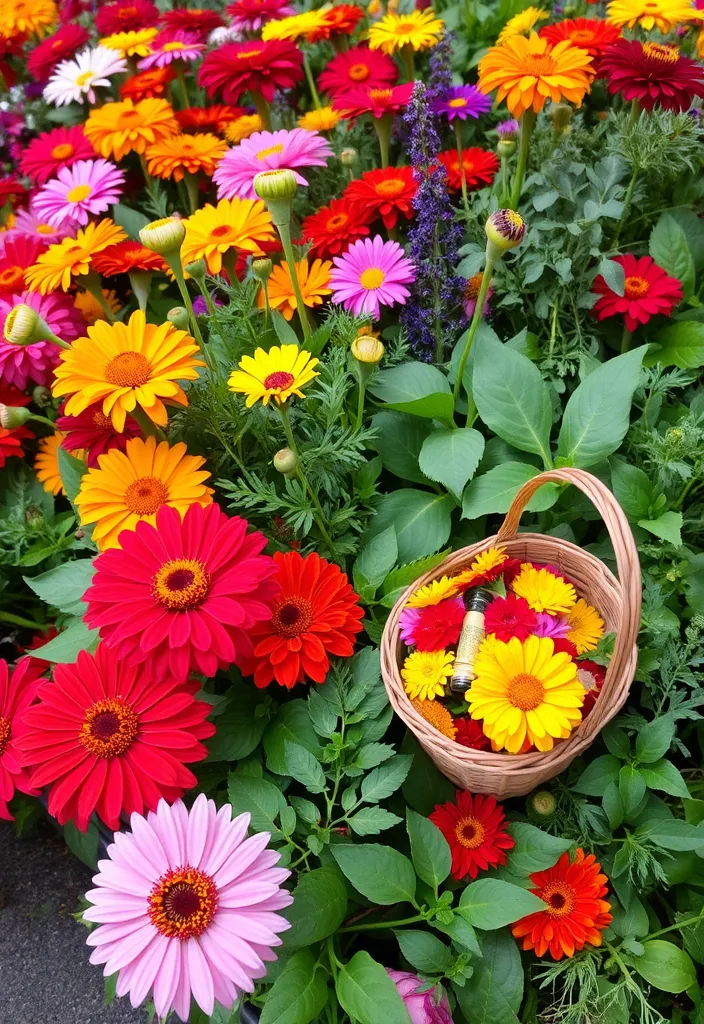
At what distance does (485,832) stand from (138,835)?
35 centimetres

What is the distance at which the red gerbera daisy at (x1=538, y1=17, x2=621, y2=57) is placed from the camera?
42.2 inches

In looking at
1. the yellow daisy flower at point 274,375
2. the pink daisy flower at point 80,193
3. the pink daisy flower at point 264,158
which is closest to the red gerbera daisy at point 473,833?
the yellow daisy flower at point 274,375

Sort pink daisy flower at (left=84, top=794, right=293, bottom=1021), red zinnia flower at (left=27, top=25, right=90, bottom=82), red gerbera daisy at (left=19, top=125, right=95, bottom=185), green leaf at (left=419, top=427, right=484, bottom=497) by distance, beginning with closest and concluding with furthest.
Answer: pink daisy flower at (left=84, top=794, right=293, bottom=1021), green leaf at (left=419, top=427, right=484, bottom=497), red gerbera daisy at (left=19, top=125, right=95, bottom=185), red zinnia flower at (left=27, top=25, right=90, bottom=82)

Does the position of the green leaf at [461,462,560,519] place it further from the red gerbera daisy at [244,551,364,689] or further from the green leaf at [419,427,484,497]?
the red gerbera daisy at [244,551,364,689]

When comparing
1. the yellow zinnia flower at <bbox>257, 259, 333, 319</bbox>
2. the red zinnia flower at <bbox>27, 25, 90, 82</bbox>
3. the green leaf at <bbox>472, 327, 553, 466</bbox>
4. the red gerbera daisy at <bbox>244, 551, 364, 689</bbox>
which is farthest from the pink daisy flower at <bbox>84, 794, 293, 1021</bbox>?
the red zinnia flower at <bbox>27, 25, 90, 82</bbox>

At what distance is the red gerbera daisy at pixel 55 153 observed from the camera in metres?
1.29

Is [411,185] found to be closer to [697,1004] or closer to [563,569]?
[563,569]

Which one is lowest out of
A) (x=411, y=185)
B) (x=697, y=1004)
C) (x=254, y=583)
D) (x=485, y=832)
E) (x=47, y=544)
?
(x=697, y=1004)

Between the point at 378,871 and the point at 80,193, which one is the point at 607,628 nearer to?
the point at 378,871

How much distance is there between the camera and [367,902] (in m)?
0.82

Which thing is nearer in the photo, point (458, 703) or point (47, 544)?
point (458, 703)

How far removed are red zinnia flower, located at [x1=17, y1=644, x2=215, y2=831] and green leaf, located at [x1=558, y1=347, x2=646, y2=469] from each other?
0.52m

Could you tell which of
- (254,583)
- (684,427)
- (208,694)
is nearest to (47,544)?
(208,694)

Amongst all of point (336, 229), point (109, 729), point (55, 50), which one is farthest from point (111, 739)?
point (55, 50)
